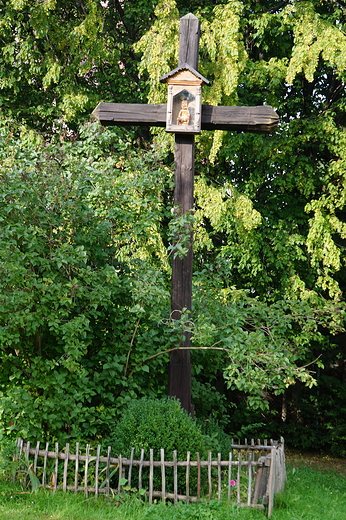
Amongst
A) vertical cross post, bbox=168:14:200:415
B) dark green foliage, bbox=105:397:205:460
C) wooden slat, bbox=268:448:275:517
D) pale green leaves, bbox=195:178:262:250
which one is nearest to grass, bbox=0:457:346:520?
wooden slat, bbox=268:448:275:517

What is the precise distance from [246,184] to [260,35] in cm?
276

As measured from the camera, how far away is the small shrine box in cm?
637

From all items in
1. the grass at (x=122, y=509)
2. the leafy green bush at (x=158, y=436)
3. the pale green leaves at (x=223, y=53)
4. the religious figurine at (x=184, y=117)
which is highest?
the pale green leaves at (x=223, y=53)

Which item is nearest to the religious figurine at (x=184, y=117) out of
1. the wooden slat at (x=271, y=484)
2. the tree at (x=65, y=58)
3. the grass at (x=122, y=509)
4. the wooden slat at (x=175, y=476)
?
the wooden slat at (x=175, y=476)

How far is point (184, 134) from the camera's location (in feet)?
21.2

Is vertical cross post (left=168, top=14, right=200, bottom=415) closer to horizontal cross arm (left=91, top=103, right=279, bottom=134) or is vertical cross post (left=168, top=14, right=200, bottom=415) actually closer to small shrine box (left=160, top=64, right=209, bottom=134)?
small shrine box (left=160, top=64, right=209, bottom=134)

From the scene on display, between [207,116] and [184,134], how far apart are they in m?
0.34

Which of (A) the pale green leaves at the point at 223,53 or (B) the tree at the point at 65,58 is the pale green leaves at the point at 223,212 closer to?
(A) the pale green leaves at the point at 223,53

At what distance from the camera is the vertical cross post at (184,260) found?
20.1ft

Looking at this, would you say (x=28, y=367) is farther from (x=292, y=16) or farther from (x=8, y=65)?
(x=292, y=16)

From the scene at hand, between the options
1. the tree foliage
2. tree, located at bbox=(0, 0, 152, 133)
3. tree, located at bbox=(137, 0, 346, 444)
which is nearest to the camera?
the tree foliage

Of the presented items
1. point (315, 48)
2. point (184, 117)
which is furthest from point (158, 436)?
point (315, 48)

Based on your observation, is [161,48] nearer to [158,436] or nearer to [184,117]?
[184,117]

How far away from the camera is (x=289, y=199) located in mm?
11859
